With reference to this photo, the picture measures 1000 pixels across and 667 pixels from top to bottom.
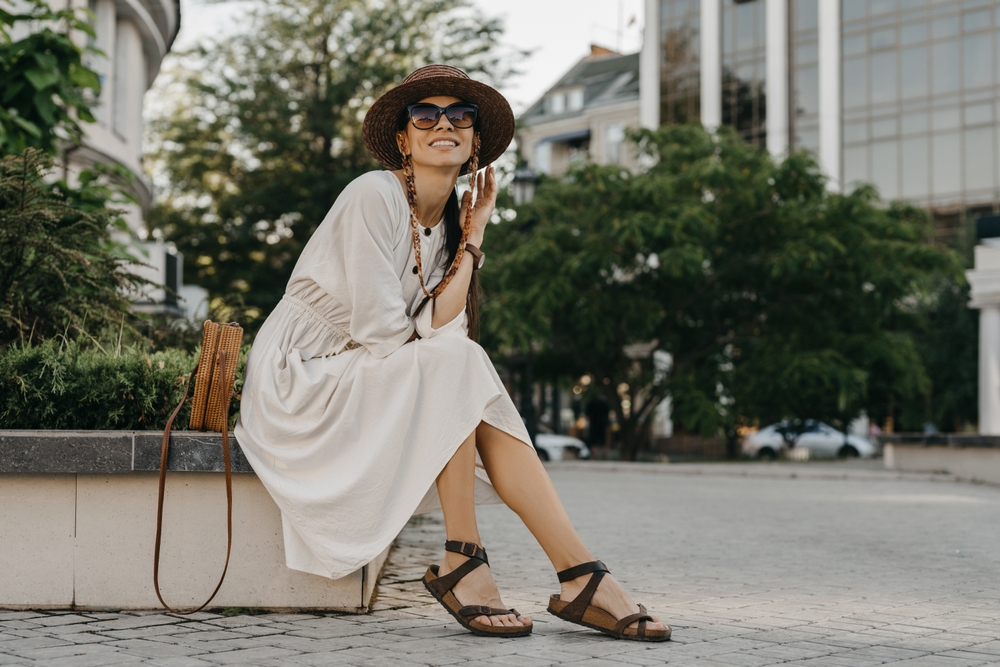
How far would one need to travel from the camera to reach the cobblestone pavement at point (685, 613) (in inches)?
132

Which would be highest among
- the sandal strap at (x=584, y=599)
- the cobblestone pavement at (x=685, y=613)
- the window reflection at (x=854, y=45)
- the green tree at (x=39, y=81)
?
the window reflection at (x=854, y=45)

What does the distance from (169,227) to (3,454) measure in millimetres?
26914

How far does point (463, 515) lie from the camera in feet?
12.5

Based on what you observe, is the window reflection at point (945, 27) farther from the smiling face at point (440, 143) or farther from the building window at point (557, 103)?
the smiling face at point (440, 143)

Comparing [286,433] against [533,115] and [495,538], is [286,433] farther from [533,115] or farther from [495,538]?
[533,115]

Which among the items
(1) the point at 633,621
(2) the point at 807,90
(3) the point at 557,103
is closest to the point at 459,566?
(1) the point at 633,621

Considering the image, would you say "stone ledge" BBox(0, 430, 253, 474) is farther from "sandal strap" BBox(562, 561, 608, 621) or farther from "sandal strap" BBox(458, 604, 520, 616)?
"sandal strap" BBox(562, 561, 608, 621)

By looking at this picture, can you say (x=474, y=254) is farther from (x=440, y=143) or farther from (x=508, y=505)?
(x=508, y=505)

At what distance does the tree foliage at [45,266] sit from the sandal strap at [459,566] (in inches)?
111

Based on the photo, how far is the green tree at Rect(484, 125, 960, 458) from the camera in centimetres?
2181

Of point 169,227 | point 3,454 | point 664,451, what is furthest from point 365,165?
point 3,454

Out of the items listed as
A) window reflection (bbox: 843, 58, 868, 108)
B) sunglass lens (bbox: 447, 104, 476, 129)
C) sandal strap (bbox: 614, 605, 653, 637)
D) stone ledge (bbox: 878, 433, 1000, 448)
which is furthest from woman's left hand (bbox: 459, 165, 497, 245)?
window reflection (bbox: 843, 58, 868, 108)

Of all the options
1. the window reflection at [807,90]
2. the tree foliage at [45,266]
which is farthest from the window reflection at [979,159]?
the tree foliage at [45,266]

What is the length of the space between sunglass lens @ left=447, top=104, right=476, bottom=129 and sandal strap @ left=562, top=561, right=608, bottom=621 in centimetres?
174
